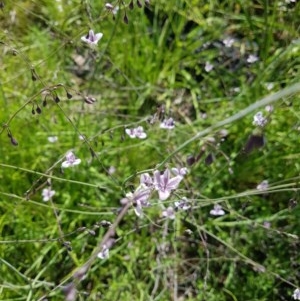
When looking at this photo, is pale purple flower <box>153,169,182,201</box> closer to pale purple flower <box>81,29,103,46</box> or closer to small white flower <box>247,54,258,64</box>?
pale purple flower <box>81,29,103,46</box>

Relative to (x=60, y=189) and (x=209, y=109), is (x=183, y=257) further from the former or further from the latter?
(x=209, y=109)

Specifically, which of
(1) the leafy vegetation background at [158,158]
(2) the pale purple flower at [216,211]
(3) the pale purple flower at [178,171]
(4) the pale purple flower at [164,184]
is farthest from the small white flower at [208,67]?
(4) the pale purple flower at [164,184]

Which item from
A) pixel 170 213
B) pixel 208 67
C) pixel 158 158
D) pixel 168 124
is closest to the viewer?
pixel 170 213

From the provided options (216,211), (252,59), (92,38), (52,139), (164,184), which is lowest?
(216,211)

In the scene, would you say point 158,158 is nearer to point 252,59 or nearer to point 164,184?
point 252,59

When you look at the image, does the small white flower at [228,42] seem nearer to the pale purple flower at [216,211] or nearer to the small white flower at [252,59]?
the small white flower at [252,59]

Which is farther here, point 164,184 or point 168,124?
point 168,124

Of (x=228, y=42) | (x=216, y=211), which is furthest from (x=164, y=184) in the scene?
(x=228, y=42)
